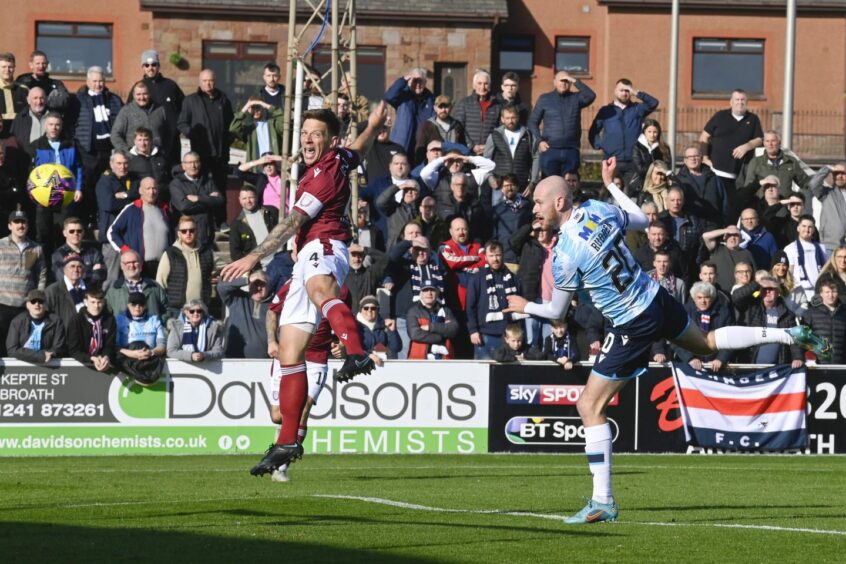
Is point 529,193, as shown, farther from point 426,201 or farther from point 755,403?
point 755,403

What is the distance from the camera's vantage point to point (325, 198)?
11.6 meters

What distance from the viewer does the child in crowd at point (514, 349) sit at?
19703mm

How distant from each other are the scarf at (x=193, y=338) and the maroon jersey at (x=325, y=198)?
7.91 meters

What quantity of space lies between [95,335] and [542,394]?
575 cm

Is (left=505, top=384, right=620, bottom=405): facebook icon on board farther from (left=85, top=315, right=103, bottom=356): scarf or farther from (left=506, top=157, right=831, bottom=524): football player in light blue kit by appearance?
(left=506, top=157, right=831, bottom=524): football player in light blue kit

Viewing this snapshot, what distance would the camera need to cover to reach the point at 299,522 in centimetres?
1004

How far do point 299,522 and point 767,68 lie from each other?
136 ft

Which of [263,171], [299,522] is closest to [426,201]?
[263,171]

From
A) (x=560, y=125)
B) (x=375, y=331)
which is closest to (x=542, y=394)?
(x=375, y=331)

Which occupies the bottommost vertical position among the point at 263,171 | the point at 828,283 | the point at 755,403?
the point at 755,403

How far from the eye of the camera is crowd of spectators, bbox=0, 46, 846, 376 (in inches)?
770


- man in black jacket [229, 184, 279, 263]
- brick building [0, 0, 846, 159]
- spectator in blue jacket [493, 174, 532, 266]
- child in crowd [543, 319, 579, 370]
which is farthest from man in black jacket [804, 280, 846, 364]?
brick building [0, 0, 846, 159]

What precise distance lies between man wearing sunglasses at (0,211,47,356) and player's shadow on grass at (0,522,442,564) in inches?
409

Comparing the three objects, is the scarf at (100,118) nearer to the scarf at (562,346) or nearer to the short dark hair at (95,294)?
the short dark hair at (95,294)
